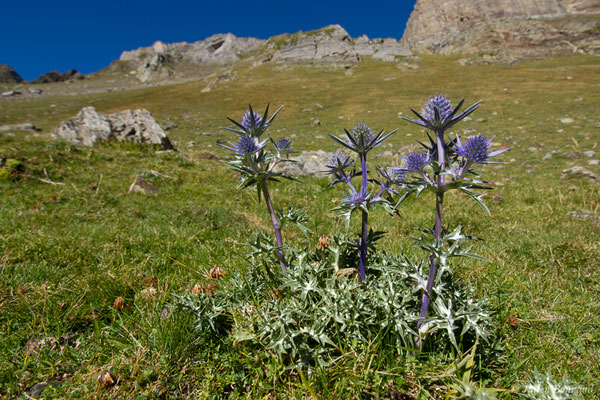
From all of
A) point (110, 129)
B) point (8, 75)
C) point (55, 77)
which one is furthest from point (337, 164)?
point (55, 77)

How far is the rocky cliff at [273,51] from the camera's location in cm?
7844

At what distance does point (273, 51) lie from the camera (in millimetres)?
90812

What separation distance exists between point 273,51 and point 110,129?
90.5 meters

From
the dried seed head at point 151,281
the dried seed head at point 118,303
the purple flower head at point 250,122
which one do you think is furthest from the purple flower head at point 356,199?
the dried seed head at point 151,281

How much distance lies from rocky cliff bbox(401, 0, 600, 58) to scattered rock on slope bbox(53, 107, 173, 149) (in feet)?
283

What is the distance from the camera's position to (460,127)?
805 inches

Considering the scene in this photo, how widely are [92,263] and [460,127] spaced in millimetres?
23037

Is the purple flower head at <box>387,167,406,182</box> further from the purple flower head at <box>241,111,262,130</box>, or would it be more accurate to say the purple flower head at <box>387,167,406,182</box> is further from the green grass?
the green grass

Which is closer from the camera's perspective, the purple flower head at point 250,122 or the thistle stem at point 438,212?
the thistle stem at point 438,212

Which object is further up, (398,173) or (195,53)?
(195,53)

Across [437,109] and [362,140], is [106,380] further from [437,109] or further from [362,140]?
[437,109]

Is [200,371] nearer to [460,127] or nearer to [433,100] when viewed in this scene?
[433,100]

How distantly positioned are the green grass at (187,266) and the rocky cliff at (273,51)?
73.6 meters

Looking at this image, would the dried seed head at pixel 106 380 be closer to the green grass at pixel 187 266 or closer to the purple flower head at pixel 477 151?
the green grass at pixel 187 266
